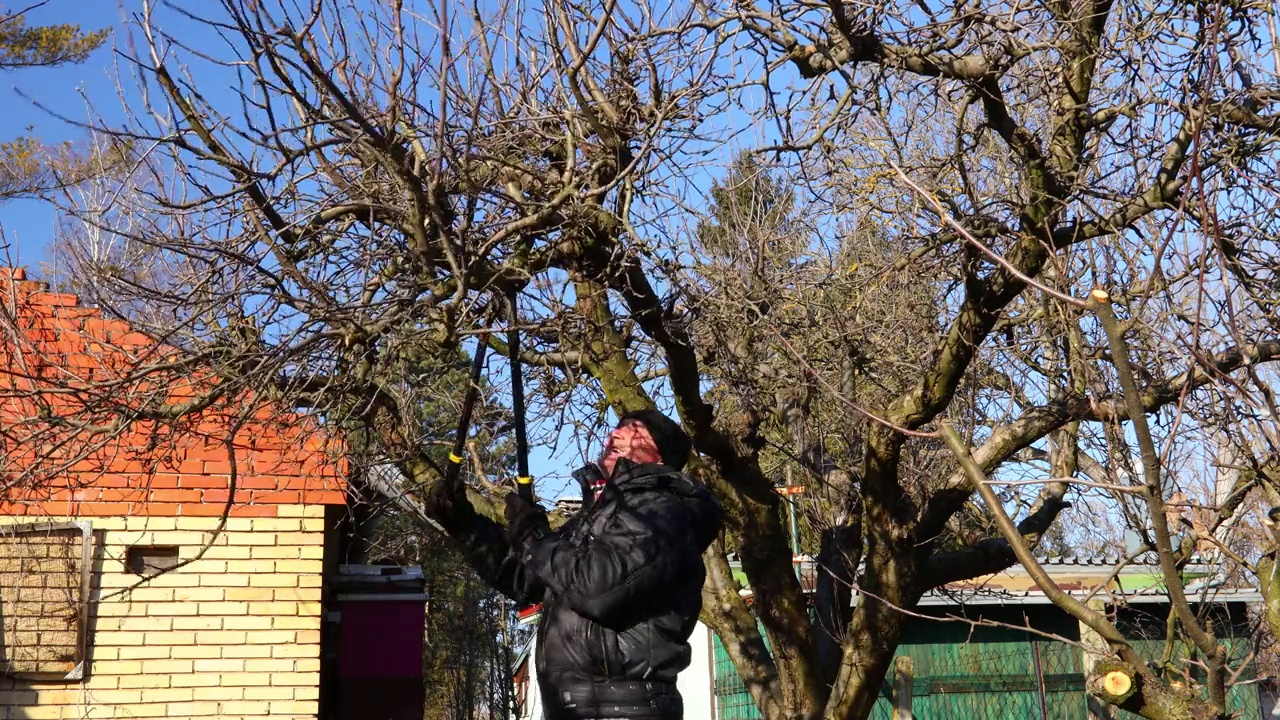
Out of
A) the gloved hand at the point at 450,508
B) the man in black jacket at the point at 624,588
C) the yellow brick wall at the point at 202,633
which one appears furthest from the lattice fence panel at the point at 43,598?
the man in black jacket at the point at 624,588

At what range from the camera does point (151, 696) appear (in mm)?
8258

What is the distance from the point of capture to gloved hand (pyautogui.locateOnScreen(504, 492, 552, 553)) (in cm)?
411

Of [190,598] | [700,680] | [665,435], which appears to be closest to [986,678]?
[700,680]

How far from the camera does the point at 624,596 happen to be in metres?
3.63

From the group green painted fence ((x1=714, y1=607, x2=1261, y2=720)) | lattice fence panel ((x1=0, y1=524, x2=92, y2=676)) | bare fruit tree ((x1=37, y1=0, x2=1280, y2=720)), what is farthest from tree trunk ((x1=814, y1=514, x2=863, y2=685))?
green painted fence ((x1=714, y1=607, x2=1261, y2=720))

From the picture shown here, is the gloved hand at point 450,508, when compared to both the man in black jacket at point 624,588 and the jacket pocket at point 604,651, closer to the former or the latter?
the man in black jacket at point 624,588

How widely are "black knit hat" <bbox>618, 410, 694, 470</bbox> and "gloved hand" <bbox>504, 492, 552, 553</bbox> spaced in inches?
17.5

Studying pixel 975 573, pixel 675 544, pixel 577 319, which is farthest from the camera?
pixel 975 573

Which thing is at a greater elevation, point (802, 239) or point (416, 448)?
point (802, 239)

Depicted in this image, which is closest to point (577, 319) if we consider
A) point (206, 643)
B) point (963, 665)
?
point (206, 643)

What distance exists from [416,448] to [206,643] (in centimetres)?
343

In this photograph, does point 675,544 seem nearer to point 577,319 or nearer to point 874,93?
point 577,319

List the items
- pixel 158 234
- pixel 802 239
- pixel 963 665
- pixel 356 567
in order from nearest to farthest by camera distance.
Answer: pixel 158 234 → pixel 802 239 → pixel 356 567 → pixel 963 665

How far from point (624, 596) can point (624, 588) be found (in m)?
0.02
